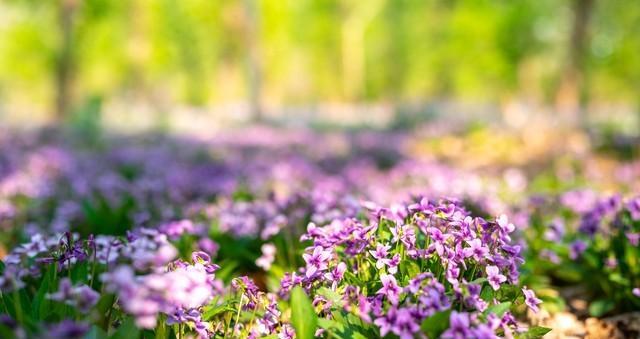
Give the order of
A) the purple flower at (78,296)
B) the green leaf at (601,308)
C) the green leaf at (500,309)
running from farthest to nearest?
the green leaf at (601,308) → the green leaf at (500,309) → the purple flower at (78,296)

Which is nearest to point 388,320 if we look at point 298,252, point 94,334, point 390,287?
point 390,287

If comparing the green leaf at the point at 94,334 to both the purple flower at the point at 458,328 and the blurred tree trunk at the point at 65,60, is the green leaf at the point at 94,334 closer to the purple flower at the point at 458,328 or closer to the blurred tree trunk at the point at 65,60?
the purple flower at the point at 458,328

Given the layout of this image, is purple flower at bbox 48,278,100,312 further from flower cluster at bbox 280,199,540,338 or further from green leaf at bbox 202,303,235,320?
flower cluster at bbox 280,199,540,338

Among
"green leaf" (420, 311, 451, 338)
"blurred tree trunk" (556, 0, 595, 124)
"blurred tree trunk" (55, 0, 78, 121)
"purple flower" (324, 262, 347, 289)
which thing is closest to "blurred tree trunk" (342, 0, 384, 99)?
Result: "blurred tree trunk" (55, 0, 78, 121)

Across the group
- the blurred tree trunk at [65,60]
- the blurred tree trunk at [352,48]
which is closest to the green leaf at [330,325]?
the blurred tree trunk at [65,60]

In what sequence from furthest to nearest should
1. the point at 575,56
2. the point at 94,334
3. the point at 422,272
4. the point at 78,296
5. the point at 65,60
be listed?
the point at 65,60 < the point at 575,56 < the point at 422,272 < the point at 94,334 < the point at 78,296

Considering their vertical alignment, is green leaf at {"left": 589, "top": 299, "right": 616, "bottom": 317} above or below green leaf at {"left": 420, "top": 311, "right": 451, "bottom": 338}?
below

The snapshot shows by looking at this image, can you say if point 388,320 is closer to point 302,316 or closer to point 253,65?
point 302,316
